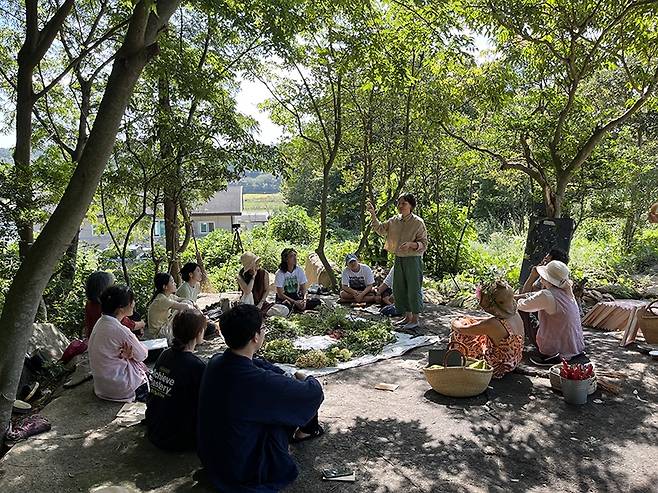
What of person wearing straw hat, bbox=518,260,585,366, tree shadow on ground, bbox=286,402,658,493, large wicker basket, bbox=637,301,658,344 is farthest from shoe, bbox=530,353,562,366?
large wicker basket, bbox=637,301,658,344

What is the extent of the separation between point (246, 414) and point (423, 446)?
1406mm

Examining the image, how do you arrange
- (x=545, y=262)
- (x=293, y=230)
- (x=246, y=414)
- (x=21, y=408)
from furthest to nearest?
(x=293, y=230) < (x=545, y=262) < (x=21, y=408) < (x=246, y=414)

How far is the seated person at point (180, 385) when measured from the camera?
3424 mm

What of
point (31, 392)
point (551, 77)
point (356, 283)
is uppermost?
point (551, 77)

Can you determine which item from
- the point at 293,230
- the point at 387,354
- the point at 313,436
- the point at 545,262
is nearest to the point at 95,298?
the point at 313,436

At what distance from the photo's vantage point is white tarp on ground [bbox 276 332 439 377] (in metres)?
5.28

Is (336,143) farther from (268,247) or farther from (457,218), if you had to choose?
(268,247)

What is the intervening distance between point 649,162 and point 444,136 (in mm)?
6395

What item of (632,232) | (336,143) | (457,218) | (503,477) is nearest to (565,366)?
(503,477)

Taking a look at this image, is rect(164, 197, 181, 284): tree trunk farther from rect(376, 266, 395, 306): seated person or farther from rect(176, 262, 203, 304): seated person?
rect(376, 266, 395, 306): seated person

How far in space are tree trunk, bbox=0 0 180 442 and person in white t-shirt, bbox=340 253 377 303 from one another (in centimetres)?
540

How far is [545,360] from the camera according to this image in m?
5.16

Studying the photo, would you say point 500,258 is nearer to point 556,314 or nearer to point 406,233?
point 406,233

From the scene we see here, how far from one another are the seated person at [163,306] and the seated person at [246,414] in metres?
3.14
